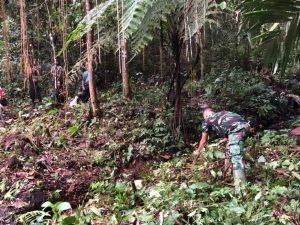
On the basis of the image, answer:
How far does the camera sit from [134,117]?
321 inches

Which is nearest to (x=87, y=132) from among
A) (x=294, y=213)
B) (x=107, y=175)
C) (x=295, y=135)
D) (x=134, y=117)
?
(x=134, y=117)

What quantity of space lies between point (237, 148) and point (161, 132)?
237cm

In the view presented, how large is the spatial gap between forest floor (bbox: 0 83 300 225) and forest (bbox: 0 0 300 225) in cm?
2

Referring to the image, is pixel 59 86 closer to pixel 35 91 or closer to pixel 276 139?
pixel 35 91

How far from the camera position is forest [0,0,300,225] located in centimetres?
300

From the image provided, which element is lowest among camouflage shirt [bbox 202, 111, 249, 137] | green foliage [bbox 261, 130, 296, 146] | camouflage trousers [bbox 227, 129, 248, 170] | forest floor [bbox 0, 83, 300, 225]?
forest floor [bbox 0, 83, 300, 225]

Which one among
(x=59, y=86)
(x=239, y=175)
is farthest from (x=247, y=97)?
(x=59, y=86)

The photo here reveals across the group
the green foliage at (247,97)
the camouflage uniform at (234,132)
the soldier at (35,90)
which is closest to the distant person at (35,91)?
the soldier at (35,90)

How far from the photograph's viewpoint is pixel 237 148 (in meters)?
5.07

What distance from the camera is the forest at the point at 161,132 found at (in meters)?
3.00

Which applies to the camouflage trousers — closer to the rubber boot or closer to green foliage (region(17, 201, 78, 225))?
the rubber boot

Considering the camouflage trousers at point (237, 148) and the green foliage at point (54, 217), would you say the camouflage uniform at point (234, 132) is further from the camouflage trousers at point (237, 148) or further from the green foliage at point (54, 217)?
the green foliage at point (54, 217)

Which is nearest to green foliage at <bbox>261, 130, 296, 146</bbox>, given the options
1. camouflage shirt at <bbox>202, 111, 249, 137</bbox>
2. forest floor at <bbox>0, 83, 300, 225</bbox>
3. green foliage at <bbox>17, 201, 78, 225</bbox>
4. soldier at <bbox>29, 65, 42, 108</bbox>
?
forest floor at <bbox>0, 83, 300, 225</bbox>

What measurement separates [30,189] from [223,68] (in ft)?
23.8
